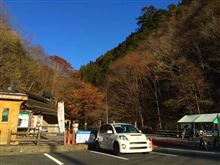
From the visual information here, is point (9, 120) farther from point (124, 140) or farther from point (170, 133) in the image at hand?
point (170, 133)

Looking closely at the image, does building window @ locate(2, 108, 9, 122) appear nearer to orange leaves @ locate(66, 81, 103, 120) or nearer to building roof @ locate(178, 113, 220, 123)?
building roof @ locate(178, 113, 220, 123)

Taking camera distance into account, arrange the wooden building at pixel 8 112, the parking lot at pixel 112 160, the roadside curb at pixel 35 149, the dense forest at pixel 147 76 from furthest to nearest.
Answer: the dense forest at pixel 147 76, the wooden building at pixel 8 112, the roadside curb at pixel 35 149, the parking lot at pixel 112 160

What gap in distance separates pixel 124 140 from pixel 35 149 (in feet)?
17.1

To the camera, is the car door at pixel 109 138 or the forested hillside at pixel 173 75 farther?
the forested hillside at pixel 173 75

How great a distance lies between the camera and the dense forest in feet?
149

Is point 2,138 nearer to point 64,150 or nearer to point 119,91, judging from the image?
point 64,150

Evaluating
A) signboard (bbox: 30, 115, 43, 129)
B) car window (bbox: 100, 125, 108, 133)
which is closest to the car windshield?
car window (bbox: 100, 125, 108, 133)

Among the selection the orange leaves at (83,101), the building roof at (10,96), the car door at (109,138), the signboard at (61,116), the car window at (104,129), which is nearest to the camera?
the car door at (109,138)

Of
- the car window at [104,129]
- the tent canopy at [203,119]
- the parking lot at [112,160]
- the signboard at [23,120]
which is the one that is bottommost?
the parking lot at [112,160]

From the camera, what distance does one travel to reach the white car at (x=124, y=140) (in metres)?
15.4

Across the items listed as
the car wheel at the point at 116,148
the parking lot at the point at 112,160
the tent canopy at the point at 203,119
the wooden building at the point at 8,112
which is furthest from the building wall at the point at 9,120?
the tent canopy at the point at 203,119

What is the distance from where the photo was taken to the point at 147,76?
2399 inches

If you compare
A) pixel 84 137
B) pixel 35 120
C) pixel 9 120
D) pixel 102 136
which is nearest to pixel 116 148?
pixel 102 136

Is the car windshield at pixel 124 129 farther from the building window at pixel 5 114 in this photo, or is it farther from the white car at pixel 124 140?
the building window at pixel 5 114
